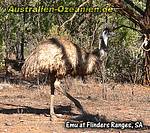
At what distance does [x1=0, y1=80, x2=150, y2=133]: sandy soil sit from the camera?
745cm

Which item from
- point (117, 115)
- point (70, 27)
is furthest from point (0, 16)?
point (117, 115)

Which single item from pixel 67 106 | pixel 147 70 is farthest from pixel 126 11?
pixel 67 106

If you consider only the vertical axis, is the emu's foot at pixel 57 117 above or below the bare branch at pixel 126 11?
below

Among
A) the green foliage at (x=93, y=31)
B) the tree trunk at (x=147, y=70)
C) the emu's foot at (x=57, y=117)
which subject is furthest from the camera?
the tree trunk at (x=147, y=70)

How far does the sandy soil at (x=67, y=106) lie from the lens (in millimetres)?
7452

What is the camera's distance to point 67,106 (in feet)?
32.2

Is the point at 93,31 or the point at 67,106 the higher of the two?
the point at 93,31

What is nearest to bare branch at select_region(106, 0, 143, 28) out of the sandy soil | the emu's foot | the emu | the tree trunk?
the tree trunk

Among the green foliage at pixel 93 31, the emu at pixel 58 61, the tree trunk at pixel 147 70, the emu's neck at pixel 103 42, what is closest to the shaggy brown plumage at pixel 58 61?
the emu at pixel 58 61

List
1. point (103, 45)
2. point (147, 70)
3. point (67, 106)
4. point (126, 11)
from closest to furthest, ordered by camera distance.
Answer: point (103, 45)
point (67, 106)
point (126, 11)
point (147, 70)

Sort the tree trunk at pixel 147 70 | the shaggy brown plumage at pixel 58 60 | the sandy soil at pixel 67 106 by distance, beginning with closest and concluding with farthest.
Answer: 1. the sandy soil at pixel 67 106
2. the shaggy brown plumage at pixel 58 60
3. the tree trunk at pixel 147 70

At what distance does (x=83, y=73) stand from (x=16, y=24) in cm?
1349

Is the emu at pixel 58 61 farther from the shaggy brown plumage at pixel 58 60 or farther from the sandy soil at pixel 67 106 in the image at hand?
the sandy soil at pixel 67 106

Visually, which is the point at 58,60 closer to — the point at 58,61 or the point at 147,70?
the point at 58,61
